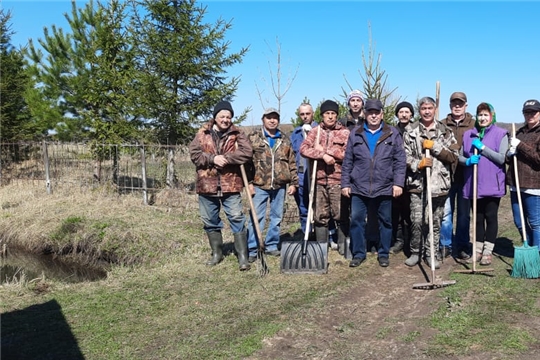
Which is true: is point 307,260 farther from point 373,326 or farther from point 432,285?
point 373,326

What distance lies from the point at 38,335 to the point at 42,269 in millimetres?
3625

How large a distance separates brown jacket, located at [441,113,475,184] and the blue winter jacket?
84 centimetres

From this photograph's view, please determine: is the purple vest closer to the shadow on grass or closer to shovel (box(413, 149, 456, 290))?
shovel (box(413, 149, 456, 290))

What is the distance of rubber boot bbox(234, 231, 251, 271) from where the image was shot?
17.5ft

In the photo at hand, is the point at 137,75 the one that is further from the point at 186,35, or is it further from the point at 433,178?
the point at 433,178

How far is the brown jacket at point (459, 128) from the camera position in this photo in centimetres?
543

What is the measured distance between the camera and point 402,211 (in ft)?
18.9

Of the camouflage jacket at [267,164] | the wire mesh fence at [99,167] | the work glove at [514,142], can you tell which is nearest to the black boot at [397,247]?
the camouflage jacket at [267,164]

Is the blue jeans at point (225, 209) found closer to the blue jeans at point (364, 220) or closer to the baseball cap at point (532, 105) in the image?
the blue jeans at point (364, 220)

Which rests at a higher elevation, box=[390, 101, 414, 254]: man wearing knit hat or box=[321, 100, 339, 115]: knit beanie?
box=[321, 100, 339, 115]: knit beanie

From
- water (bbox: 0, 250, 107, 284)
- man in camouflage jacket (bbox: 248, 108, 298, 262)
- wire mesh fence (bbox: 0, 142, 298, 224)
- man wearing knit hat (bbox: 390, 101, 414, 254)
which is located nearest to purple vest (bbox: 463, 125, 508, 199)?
man wearing knit hat (bbox: 390, 101, 414, 254)

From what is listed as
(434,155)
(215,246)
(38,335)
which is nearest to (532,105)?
(434,155)

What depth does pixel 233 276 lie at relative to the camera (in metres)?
5.14

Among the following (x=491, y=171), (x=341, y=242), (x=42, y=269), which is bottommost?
(x=42, y=269)
